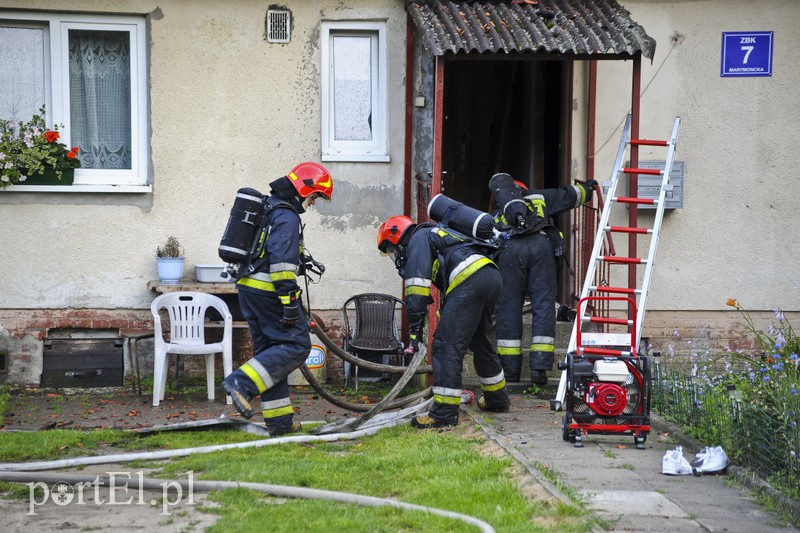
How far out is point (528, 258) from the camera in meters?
A: 9.73

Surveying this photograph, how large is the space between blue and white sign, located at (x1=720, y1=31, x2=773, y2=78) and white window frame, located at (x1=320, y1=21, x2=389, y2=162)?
3593mm

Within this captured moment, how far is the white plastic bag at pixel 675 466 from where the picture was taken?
260 inches

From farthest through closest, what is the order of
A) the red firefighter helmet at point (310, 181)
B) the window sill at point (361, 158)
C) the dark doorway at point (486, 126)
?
the dark doorway at point (486, 126) → the window sill at point (361, 158) → the red firefighter helmet at point (310, 181)

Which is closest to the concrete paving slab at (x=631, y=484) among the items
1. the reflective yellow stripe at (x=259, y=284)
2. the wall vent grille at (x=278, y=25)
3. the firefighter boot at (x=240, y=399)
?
the firefighter boot at (x=240, y=399)

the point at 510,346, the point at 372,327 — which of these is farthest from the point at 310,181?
the point at 372,327

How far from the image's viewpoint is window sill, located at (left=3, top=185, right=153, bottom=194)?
10422mm

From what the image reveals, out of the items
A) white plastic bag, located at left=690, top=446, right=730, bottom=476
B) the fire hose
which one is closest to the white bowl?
the fire hose

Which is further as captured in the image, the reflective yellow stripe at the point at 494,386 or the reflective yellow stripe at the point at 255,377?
the reflective yellow stripe at the point at 494,386

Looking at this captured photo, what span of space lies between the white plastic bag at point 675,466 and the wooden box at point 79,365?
5.99 m

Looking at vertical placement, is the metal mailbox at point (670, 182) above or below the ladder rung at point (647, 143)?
below

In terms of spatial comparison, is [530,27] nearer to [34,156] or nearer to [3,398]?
[34,156]

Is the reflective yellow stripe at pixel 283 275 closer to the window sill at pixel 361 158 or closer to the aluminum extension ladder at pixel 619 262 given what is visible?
the aluminum extension ladder at pixel 619 262

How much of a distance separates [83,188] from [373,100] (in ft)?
10.2

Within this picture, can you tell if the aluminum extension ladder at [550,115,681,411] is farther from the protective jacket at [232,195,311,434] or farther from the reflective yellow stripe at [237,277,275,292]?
the reflective yellow stripe at [237,277,275,292]
